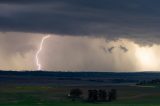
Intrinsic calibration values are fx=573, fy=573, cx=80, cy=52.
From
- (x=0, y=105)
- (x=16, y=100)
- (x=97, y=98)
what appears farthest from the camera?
(x=97, y=98)

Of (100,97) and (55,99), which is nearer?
(55,99)

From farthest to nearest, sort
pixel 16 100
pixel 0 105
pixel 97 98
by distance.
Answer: pixel 97 98, pixel 16 100, pixel 0 105

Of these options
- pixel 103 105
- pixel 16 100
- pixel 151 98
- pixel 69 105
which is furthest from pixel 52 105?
pixel 151 98

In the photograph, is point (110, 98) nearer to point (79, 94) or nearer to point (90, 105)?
point (79, 94)

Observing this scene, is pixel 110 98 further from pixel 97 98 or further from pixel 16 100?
pixel 16 100

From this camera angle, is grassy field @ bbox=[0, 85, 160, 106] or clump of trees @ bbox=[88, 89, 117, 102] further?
clump of trees @ bbox=[88, 89, 117, 102]

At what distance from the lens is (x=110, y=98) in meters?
109

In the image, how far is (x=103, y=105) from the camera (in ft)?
302

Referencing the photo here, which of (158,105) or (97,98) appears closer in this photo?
(158,105)

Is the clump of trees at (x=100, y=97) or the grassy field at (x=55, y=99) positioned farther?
the clump of trees at (x=100, y=97)

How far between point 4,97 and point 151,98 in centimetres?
2929

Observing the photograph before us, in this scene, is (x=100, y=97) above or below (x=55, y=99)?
above

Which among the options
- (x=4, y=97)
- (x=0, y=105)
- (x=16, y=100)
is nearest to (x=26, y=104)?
(x=0, y=105)

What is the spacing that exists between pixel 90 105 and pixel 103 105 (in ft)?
6.98
